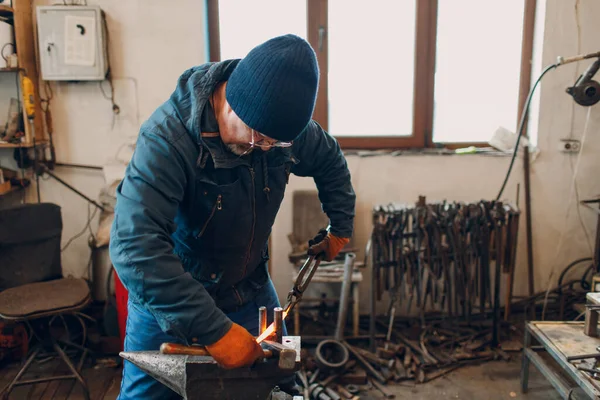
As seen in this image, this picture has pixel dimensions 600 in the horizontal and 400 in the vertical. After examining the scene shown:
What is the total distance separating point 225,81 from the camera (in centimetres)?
143

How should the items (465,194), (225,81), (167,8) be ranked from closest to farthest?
(225,81), (167,8), (465,194)

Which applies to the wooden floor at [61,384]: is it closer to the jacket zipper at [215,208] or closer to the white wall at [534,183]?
the white wall at [534,183]

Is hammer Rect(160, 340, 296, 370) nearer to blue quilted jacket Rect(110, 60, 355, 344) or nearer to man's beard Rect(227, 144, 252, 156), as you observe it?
blue quilted jacket Rect(110, 60, 355, 344)

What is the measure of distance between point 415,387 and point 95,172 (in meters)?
2.27

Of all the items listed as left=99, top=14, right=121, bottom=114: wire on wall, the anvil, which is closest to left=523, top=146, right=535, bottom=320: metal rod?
the anvil

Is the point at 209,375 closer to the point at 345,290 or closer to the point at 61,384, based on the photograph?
the point at 345,290

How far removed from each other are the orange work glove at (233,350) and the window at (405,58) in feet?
7.31

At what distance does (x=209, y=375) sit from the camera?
1.20m

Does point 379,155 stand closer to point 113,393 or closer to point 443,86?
point 443,86

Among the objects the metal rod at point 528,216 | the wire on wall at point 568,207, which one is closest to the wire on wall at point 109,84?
the metal rod at point 528,216

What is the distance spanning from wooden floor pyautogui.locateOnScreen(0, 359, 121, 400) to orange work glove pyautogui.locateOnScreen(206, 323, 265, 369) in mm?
1623

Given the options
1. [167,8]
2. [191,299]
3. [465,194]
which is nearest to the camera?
[191,299]

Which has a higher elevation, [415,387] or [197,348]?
[197,348]

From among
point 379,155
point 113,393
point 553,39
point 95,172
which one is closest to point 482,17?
point 553,39
